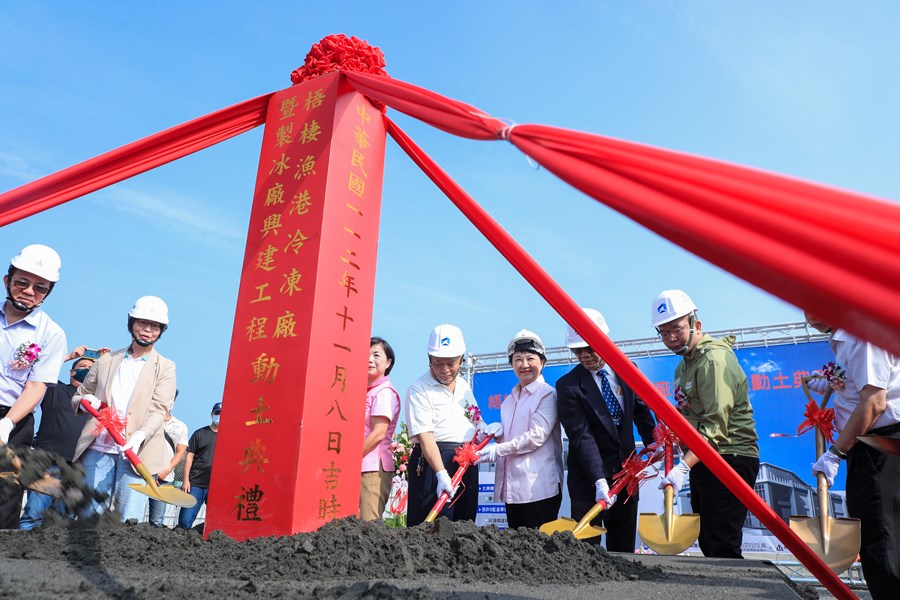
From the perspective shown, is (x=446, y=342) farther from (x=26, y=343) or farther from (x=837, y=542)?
(x=26, y=343)

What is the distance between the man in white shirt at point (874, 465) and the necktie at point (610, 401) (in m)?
1.63

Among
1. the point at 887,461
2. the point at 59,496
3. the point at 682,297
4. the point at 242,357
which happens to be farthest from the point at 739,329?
the point at 59,496

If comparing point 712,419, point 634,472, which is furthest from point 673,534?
point 712,419

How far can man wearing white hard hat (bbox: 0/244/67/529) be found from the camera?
11.9ft

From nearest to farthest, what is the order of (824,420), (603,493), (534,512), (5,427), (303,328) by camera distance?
(303,328) < (824,420) < (5,427) < (603,493) < (534,512)

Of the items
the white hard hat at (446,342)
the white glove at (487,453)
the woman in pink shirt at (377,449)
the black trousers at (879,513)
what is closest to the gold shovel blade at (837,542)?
the black trousers at (879,513)

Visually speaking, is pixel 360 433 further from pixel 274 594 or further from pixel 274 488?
pixel 274 594

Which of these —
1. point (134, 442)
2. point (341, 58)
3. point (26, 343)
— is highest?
point (341, 58)

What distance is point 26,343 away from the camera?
12.0 feet

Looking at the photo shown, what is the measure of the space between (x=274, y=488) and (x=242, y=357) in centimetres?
66

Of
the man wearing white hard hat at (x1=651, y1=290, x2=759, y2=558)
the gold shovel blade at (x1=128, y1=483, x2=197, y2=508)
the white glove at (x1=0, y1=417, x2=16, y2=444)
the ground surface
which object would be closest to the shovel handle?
the gold shovel blade at (x1=128, y1=483, x2=197, y2=508)

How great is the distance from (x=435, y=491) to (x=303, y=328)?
5.12 feet

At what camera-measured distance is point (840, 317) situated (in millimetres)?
1094

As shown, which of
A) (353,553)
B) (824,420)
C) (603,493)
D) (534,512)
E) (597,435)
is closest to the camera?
(353,553)
